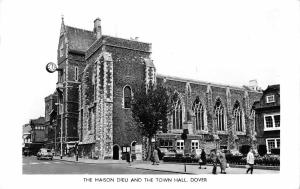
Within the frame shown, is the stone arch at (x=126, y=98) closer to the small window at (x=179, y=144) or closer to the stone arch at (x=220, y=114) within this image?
the small window at (x=179, y=144)

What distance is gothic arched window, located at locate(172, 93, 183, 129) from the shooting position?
3984cm

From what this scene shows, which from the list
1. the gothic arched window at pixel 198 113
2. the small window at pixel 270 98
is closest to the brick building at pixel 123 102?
the gothic arched window at pixel 198 113

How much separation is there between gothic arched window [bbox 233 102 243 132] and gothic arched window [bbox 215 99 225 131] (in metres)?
1.93

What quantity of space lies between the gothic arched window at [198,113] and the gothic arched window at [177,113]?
2.36 metres

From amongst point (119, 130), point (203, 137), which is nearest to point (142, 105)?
point (119, 130)

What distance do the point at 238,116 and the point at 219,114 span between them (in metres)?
3.12

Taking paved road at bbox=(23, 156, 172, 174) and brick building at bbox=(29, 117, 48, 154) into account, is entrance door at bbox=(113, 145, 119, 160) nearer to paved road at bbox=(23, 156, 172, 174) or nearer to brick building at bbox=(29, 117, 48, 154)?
paved road at bbox=(23, 156, 172, 174)

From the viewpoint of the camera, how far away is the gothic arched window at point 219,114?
4394 centimetres

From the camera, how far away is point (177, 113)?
40.4 metres
